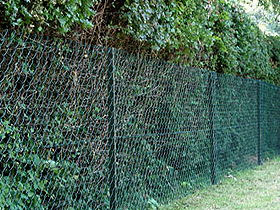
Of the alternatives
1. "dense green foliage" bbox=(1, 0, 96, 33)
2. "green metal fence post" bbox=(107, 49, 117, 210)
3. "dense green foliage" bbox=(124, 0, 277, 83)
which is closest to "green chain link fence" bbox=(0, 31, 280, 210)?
"green metal fence post" bbox=(107, 49, 117, 210)

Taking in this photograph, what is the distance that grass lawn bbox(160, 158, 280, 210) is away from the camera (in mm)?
4875

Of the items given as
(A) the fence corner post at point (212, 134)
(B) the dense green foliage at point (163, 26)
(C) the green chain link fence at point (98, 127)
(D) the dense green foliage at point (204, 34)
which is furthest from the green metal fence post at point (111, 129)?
(A) the fence corner post at point (212, 134)

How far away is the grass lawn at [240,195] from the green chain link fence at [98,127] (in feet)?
0.70

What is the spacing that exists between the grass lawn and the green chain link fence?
0.21 metres

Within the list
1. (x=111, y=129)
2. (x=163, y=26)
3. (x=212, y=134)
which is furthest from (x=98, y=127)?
(x=212, y=134)

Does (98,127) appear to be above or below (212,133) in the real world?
above

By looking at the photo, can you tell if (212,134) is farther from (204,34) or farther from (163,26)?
(163,26)

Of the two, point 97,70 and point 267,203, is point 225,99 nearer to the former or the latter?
point 267,203

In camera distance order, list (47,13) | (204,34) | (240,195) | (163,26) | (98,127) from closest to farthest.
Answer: (47,13)
(98,127)
(163,26)
(240,195)
(204,34)

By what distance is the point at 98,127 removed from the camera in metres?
3.83

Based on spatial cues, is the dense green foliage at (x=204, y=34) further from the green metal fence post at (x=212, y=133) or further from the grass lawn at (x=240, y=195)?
the grass lawn at (x=240, y=195)

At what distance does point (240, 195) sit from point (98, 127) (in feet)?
9.25

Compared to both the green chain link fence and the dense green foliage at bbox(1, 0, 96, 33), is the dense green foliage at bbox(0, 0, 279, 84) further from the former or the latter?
the green chain link fence

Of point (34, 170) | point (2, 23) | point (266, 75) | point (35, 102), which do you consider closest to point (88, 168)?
point (34, 170)
